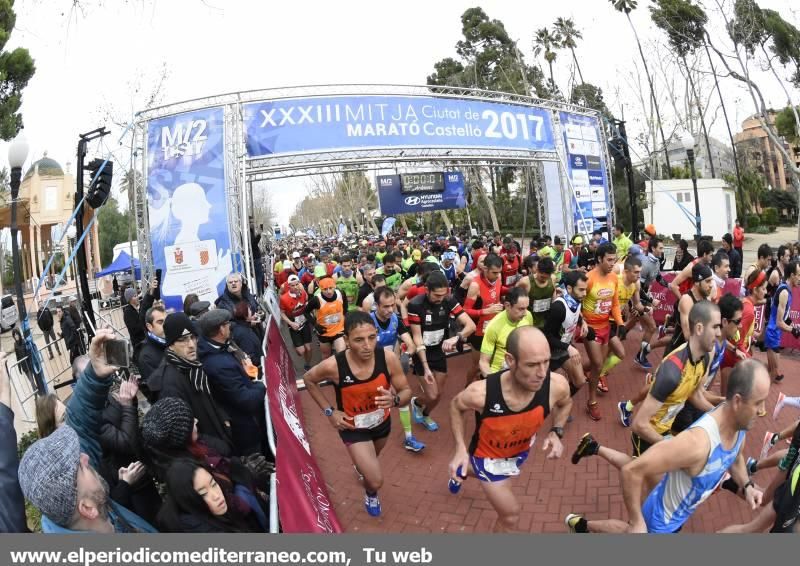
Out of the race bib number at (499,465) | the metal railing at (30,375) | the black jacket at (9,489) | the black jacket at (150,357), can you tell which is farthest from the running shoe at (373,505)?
the metal railing at (30,375)

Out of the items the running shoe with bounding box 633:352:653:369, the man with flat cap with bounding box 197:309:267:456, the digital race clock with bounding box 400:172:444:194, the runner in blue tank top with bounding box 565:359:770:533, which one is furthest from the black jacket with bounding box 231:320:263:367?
the digital race clock with bounding box 400:172:444:194

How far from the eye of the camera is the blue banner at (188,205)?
10312mm

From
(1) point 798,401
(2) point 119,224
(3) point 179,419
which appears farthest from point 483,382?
(2) point 119,224

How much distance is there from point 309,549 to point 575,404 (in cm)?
470

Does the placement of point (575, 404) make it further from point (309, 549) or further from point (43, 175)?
point (43, 175)

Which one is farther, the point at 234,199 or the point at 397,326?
the point at 234,199

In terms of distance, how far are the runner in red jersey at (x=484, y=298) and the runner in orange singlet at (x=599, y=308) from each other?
1.04 meters

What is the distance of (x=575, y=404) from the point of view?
6.03m

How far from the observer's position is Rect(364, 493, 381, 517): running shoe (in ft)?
13.3

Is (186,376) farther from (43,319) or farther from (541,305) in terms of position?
(43,319)

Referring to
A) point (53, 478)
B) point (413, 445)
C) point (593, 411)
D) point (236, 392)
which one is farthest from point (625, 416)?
point (53, 478)

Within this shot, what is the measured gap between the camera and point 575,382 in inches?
190

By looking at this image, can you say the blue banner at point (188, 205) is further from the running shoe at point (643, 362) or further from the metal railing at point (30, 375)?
the running shoe at point (643, 362)

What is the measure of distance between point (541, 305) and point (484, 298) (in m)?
0.68
